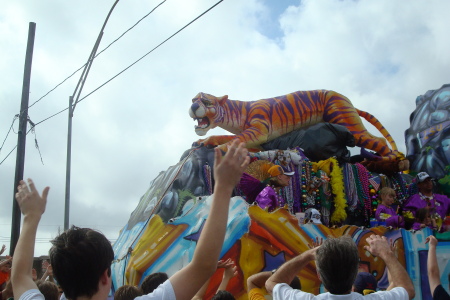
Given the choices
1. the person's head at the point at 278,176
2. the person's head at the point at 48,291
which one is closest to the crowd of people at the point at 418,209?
the person's head at the point at 278,176

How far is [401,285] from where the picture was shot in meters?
2.70

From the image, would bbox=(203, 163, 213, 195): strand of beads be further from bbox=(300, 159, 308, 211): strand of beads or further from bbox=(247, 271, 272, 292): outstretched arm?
bbox=(247, 271, 272, 292): outstretched arm

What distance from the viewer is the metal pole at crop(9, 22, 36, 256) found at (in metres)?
8.71

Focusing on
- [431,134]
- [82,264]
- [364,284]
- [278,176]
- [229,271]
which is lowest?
[364,284]

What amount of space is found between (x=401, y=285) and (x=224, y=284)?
3.64 ft

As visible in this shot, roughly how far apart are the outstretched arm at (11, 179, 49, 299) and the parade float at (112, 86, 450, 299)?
409cm

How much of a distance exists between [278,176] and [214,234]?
19.2ft

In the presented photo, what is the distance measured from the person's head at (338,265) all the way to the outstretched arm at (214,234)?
0.68 m

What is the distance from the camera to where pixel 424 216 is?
7.79 m

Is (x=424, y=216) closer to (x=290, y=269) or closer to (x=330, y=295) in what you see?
(x=290, y=269)

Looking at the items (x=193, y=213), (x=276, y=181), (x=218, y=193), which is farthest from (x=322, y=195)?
(x=218, y=193)

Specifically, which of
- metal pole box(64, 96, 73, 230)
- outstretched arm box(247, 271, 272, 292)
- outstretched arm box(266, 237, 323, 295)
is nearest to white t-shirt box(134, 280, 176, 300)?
outstretched arm box(266, 237, 323, 295)

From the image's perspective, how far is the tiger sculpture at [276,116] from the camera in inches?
353

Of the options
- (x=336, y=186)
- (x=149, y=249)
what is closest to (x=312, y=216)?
(x=336, y=186)
